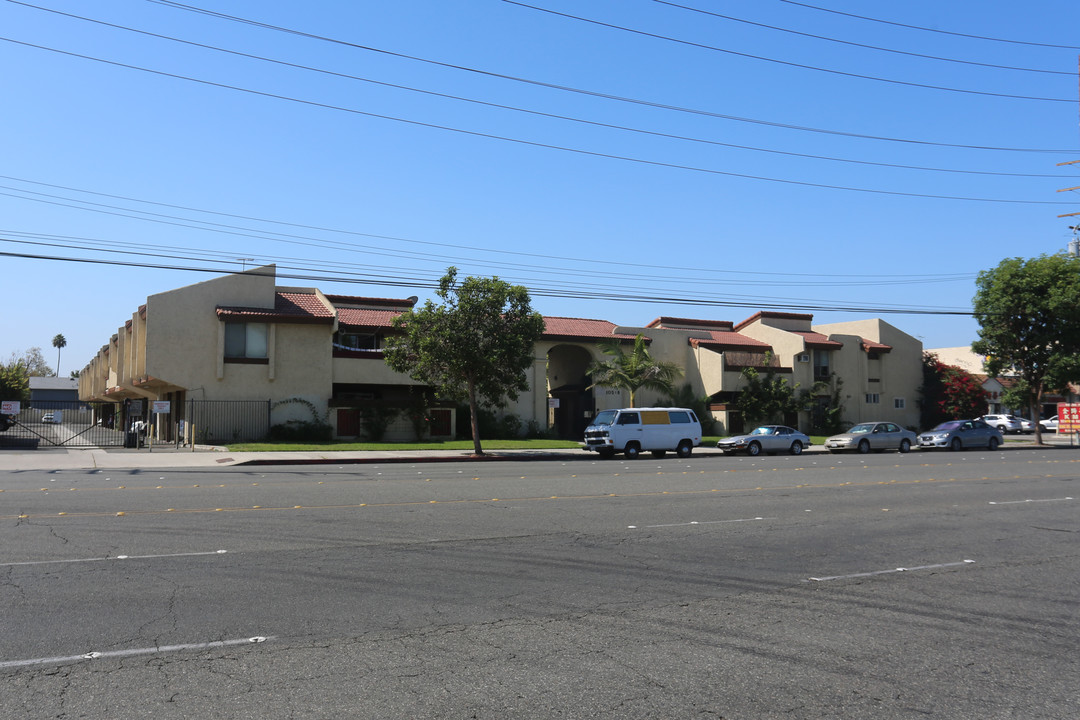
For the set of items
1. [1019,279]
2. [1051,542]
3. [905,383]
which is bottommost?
[1051,542]

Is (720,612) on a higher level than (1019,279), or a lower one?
lower

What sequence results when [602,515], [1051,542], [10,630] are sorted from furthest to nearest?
[602,515] → [1051,542] → [10,630]

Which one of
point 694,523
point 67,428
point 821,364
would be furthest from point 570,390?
point 67,428

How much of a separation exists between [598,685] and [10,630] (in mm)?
4534

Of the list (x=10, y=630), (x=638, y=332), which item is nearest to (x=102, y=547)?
(x=10, y=630)

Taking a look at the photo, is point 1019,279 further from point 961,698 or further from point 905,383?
point 961,698

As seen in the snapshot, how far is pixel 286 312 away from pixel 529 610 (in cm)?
3311

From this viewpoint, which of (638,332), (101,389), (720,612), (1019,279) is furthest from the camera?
(101,389)

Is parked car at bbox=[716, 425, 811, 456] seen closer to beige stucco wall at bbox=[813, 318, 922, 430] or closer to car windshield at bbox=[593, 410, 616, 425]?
car windshield at bbox=[593, 410, 616, 425]

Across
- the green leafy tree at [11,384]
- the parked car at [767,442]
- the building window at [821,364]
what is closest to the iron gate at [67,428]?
the green leafy tree at [11,384]

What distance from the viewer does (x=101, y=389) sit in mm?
62312

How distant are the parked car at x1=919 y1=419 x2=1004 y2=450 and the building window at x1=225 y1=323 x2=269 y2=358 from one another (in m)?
31.5

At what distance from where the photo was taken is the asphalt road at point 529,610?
16.8ft

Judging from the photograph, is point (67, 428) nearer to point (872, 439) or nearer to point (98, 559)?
point (872, 439)
